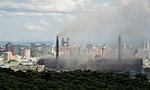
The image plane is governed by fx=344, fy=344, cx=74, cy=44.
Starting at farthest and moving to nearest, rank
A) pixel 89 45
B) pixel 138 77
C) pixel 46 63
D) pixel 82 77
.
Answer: pixel 89 45, pixel 46 63, pixel 138 77, pixel 82 77

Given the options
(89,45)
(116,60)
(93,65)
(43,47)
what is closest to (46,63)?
(93,65)

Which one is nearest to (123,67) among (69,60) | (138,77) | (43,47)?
(69,60)

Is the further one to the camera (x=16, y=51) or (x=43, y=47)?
(x=43, y=47)

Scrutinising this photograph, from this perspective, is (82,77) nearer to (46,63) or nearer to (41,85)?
(41,85)

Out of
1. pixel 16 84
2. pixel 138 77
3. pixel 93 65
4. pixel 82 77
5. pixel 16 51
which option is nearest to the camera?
pixel 16 84

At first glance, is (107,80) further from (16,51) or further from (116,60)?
(16,51)

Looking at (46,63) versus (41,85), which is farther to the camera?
(46,63)
